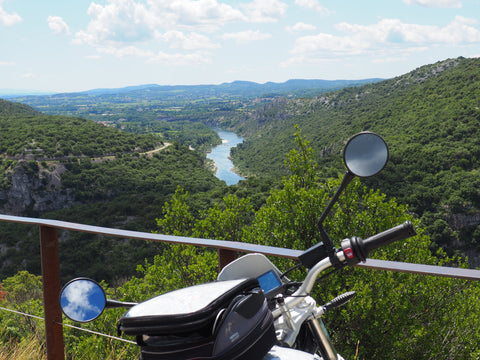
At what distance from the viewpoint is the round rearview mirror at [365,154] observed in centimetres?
109

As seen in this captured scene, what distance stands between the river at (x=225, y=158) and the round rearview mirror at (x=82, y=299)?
7270 cm

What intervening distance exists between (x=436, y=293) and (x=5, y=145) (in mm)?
57921

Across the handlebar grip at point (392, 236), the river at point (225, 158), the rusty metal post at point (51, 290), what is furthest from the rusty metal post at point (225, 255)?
the river at point (225, 158)

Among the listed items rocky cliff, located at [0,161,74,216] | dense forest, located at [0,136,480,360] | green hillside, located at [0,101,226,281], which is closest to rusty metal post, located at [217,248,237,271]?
dense forest, located at [0,136,480,360]

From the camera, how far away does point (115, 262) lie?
1110 inches

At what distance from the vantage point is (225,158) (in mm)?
102438

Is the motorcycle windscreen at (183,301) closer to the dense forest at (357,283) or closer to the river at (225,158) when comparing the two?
the dense forest at (357,283)

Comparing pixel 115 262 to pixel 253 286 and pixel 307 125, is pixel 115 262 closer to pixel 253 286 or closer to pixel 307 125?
pixel 253 286

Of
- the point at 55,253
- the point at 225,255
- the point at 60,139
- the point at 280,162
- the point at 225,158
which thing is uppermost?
the point at 225,255

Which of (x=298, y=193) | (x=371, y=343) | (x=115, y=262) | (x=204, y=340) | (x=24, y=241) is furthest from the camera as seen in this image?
(x=24, y=241)

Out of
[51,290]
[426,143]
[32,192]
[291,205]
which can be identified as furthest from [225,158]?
[51,290]

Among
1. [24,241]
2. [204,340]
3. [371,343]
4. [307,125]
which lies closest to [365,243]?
[204,340]

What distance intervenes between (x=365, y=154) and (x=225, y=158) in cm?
10153

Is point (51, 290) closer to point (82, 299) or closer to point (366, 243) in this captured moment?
point (82, 299)
